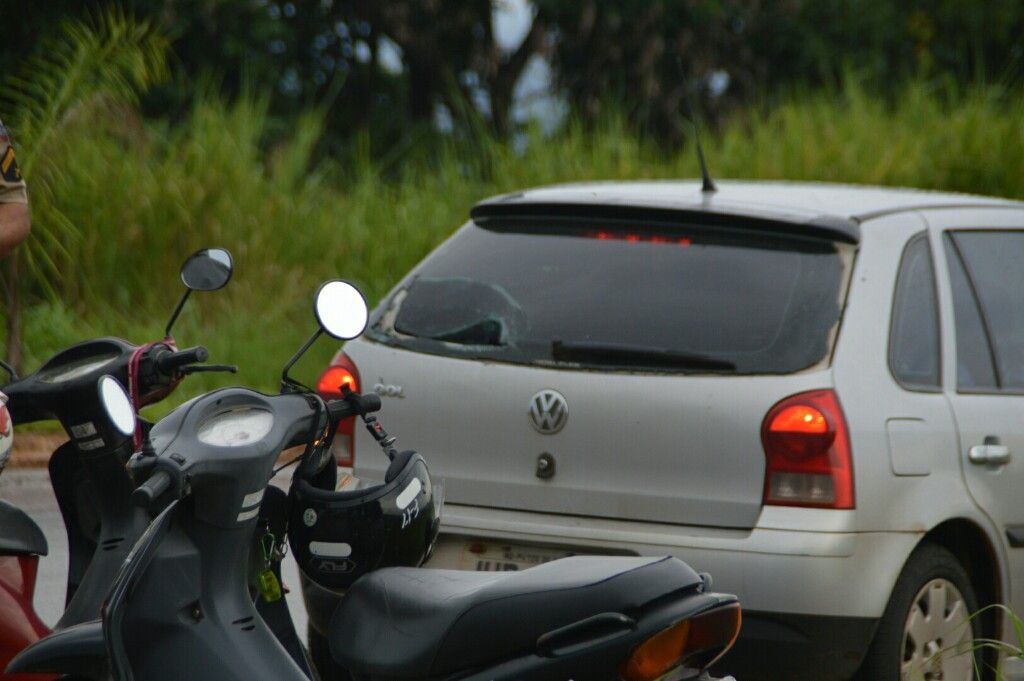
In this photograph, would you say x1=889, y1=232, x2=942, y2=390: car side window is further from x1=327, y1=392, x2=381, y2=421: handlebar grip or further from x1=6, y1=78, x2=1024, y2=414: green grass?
x1=6, y1=78, x2=1024, y2=414: green grass

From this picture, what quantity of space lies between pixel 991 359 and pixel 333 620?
2.78 m

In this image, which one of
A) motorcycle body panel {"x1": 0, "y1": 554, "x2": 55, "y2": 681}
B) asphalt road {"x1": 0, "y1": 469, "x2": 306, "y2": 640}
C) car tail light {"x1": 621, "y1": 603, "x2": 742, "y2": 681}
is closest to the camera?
car tail light {"x1": 621, "y1": 603, "x2": 742, "y2": 681}

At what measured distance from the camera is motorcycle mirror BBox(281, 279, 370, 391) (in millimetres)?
3334

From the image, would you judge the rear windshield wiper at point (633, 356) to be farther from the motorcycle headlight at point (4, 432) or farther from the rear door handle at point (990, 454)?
the motorcycle headlight at point (4, 432)

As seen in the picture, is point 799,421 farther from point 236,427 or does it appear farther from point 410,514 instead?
point 236,427

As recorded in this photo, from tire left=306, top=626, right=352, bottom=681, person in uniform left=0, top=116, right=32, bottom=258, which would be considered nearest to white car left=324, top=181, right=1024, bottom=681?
tire left=306, top=626, right=352, bottom=681

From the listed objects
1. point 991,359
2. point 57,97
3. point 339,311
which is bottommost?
point 991,359

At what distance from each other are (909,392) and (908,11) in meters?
25.5

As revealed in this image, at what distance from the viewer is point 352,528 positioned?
3.17 m

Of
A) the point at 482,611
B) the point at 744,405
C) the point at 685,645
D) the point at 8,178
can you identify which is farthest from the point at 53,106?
the point at 685,645

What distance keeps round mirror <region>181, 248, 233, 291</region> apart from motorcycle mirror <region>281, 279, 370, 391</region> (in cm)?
41

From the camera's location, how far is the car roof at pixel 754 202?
4.84 m

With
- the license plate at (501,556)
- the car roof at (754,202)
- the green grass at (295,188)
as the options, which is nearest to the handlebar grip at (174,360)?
the license plate at (501,556)

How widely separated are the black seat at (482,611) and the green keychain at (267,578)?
27 cm
